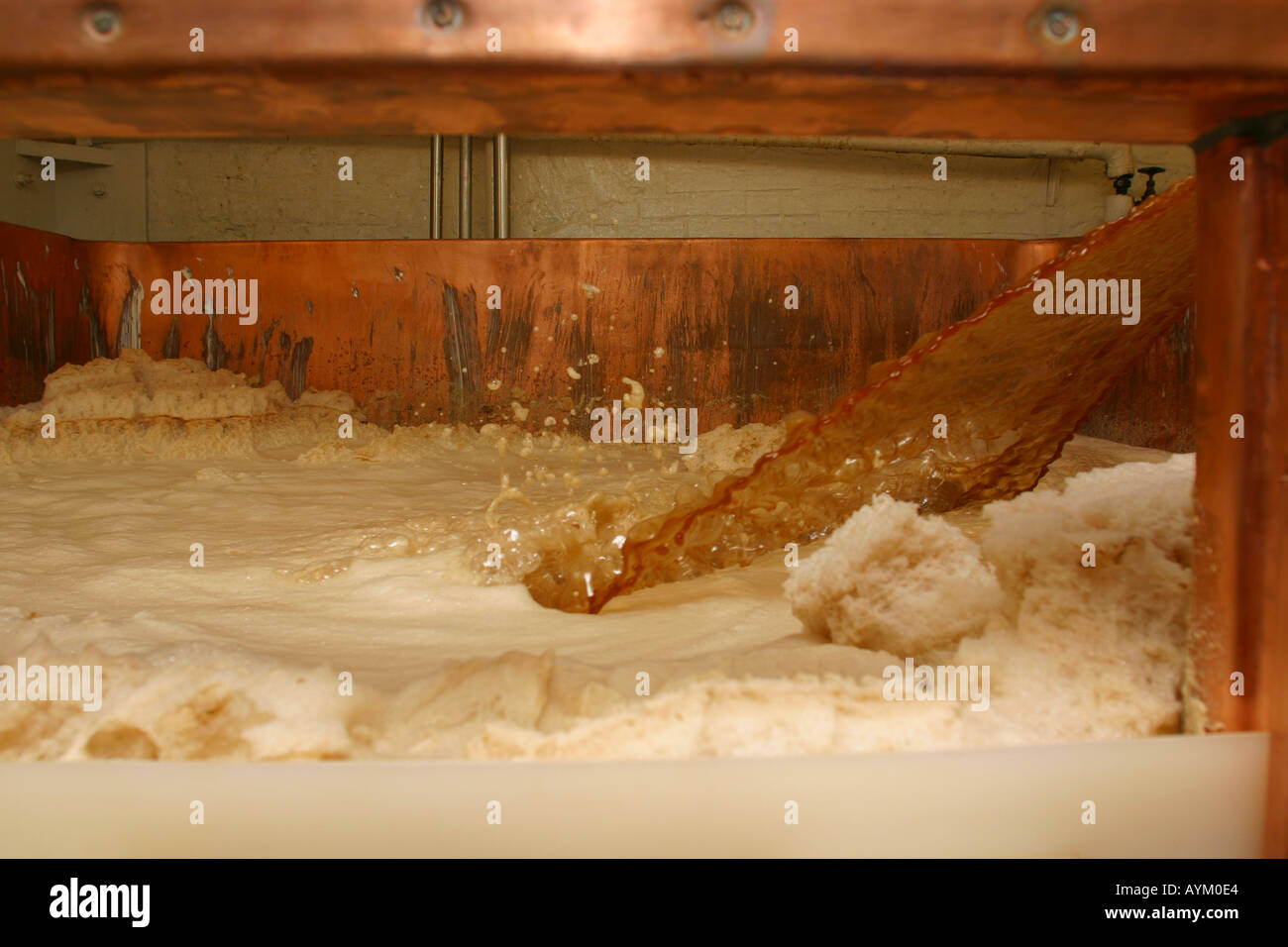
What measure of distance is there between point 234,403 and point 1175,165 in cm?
427

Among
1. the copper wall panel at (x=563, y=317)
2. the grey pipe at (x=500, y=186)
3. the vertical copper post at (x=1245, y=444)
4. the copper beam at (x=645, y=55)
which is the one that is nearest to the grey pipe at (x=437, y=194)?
the grey pipe at (x=500, y=186)

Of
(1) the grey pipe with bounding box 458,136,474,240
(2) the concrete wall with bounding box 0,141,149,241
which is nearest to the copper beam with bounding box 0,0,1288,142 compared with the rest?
(1) the grey pipe with bounding box 458,136,474,240

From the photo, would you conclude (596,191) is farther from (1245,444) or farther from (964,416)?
(1245,444)

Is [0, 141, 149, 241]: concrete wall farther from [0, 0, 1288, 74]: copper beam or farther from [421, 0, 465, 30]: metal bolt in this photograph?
[421, 0, 465, 30]: metal bolt

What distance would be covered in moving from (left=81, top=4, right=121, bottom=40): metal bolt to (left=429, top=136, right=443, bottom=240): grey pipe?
3.79 metres

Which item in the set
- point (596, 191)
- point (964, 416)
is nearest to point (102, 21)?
point (964, 416)

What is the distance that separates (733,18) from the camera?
22.1 inches

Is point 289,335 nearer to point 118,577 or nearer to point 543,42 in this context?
point 118,577

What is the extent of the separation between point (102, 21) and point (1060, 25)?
0.62 metres

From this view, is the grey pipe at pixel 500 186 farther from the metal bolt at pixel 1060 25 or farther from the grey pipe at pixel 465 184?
the metal bolt at pixel 1060 25

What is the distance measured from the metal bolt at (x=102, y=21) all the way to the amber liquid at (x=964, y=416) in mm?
1060

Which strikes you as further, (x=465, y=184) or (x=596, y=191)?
(x=596, y=191)

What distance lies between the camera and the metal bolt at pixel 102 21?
22.2 inches

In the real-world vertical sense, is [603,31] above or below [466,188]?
below
